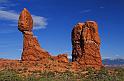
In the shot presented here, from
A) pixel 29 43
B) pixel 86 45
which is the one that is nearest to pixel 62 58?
pixel 86 45

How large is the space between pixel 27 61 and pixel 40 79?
40.7 ft

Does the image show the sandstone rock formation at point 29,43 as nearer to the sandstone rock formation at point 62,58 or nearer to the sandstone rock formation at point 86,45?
the sandstone rock formation at point 62,58

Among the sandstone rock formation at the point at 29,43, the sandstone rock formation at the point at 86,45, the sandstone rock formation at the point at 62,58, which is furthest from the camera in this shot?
the sandstone rock formation at the point at 62,58

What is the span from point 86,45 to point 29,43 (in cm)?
796

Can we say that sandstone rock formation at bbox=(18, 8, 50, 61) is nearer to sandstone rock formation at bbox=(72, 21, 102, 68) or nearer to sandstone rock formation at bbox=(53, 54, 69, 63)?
sandstone rock formation at bbox=(53, 54, 69, 63)

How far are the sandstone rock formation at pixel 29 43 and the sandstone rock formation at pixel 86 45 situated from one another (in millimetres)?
4408

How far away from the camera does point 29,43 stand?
51.7m

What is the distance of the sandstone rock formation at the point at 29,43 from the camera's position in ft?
170

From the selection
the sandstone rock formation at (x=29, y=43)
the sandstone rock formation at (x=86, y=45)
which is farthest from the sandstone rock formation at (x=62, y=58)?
the sandstone rock formation at (x=29, y=43)

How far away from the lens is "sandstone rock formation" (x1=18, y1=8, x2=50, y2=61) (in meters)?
51.7

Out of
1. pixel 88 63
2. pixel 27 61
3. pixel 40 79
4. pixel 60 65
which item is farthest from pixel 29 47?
pixel 40 79

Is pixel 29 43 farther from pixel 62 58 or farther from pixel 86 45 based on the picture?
pixel 86 45

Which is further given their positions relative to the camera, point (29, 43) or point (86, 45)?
point (29, 43)

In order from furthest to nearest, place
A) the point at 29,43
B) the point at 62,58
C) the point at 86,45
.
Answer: the point at 62,58 < the point at 29,43 < the point at 86,45
